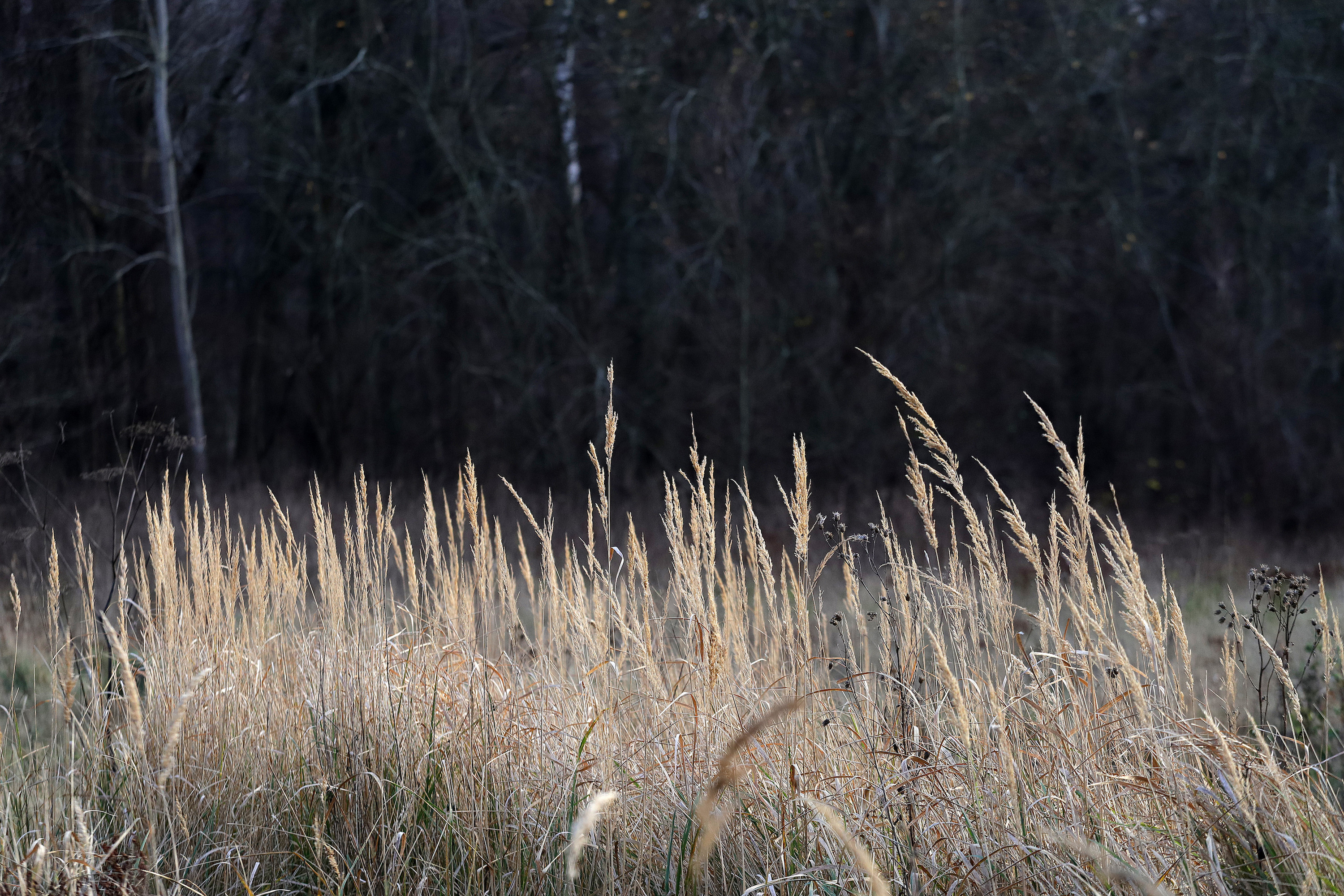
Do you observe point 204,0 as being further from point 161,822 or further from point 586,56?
point 161,822

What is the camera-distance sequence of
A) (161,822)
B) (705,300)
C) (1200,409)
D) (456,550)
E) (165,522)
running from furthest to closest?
(705,300) < (1200,409) < (456,550) < (165,522) < (161,822)

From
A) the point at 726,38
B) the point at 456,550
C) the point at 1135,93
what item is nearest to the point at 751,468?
the point at 726,38

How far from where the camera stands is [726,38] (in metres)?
11.0

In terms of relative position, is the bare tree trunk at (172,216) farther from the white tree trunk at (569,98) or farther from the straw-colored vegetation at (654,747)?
the straw-colored vegetation at (654,747)

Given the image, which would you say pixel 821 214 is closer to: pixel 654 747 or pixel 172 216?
pixel 172 216

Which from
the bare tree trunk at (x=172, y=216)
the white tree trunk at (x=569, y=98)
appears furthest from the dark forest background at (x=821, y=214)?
the bare tree trunk at (x=172, y=216)

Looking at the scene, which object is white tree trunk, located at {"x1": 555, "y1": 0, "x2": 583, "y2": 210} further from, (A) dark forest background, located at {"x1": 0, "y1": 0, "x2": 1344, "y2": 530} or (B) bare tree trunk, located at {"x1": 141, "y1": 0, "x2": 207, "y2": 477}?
(B) bare tree trunk, located at {"x1": 141, "y1": 0, "x2": 207, "y2": 477}

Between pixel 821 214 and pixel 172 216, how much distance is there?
6.90 m

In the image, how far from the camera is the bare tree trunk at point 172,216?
1043cm

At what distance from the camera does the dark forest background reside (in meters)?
10.7

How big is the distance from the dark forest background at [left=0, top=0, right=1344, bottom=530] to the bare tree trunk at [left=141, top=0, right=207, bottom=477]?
0.93ft

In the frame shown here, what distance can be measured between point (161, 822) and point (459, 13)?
36.1ft

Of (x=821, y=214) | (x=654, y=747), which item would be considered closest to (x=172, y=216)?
(x=821, y=214)

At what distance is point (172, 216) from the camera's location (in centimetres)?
1100
